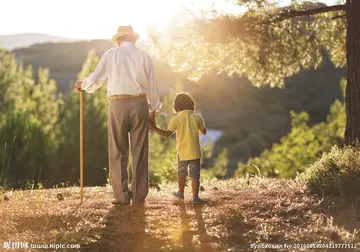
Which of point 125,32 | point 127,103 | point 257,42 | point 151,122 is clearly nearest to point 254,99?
point 257,42

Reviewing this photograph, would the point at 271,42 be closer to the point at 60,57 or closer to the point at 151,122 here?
the point at 151,122

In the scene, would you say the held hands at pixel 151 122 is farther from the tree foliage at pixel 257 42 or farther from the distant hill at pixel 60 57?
the distant hill at pixel 60 57

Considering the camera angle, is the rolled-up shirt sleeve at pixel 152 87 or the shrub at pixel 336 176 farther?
the shrub at pixel 336 176

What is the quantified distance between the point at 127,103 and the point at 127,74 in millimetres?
309

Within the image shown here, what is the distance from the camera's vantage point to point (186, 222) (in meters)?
5.47

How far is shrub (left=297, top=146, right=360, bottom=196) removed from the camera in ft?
21.4

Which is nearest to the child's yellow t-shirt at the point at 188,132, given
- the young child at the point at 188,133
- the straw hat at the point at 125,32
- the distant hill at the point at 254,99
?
the young child at the point at 188,133

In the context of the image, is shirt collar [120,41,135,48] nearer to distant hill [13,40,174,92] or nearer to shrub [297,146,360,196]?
shrub [297,146,360,196]

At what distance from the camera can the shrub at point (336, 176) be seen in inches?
257

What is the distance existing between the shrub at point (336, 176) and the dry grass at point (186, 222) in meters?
0.27

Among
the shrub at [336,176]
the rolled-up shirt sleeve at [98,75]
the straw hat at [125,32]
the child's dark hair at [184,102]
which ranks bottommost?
A: the shrub at [336,176]

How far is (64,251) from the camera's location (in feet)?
14.9

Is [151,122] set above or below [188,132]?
above

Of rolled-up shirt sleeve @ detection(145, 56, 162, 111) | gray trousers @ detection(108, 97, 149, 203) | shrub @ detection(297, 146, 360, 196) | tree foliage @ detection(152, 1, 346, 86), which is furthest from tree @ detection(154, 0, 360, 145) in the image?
gray trousers @ detection(108, 97, 149, 203)
